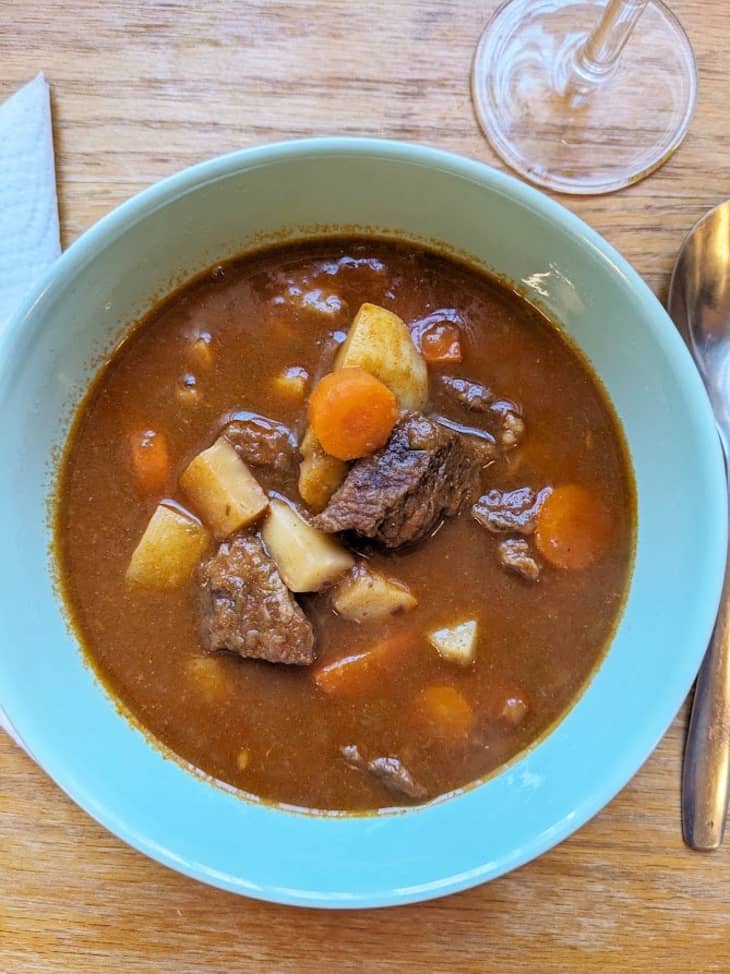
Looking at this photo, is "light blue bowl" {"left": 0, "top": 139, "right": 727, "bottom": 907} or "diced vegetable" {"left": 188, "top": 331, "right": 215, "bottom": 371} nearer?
"light blue bowl" {"left": 0, "top": 139, "right": 727, "bottom": 907}

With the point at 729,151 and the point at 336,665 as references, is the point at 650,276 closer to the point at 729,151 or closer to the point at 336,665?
the point at 729,151

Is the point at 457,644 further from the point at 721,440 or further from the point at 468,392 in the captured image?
the point at 721,440

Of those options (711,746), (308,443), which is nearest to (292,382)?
(308,443)

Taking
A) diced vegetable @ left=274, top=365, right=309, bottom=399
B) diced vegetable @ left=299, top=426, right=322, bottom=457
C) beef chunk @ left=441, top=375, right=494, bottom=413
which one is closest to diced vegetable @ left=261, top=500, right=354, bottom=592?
diced vegetable @ left=299, top=426, right=322, bottom=457

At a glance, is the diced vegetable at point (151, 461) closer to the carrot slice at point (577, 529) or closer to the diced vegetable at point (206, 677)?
the diced vegetable at point (206, 677)

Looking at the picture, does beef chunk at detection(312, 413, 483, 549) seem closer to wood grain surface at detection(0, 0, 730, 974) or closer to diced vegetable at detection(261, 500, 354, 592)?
Answer: diced vegetable at detection(261, 500, 354, 592)

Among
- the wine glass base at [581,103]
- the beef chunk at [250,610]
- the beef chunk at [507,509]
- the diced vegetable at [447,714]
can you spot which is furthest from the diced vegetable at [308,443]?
the wine glass base at [581,103]

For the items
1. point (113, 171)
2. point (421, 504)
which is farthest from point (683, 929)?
point (113, 171)
